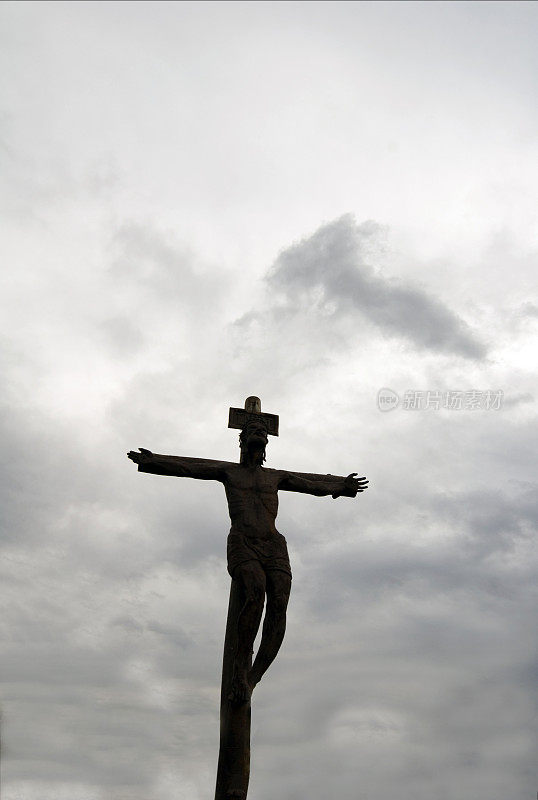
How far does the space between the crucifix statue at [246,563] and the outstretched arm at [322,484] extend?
0.02m

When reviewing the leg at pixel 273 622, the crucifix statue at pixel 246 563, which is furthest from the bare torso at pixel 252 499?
the leg at pixel 273 622

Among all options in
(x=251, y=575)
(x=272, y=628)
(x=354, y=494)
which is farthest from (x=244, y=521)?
(x=354, y=494)

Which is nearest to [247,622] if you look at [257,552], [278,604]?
[278,604]

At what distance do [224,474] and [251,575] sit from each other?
1.53m

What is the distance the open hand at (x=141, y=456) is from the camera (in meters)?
9.89

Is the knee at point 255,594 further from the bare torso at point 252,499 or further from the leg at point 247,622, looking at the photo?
the bare torso at point 252,499

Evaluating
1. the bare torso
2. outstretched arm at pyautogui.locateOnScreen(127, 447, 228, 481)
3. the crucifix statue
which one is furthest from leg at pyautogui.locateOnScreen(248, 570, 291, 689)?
outstretched arm at pyautogui.locateOnScreen(127, 447, 228, 481)

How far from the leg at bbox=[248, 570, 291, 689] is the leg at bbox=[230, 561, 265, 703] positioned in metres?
0.19

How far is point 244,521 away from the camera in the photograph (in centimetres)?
971

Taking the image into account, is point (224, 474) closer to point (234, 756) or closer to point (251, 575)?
point (251, 575)

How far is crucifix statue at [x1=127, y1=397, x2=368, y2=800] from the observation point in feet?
29.0

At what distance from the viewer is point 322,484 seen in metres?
10.9

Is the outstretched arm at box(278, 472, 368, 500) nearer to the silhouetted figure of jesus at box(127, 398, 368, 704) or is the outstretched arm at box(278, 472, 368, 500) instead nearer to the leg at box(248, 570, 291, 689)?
the silhouetted figure of jesus at box(127, 398, 368, 704)

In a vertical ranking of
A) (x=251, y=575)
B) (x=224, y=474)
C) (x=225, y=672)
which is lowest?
(x=225, y=672)
